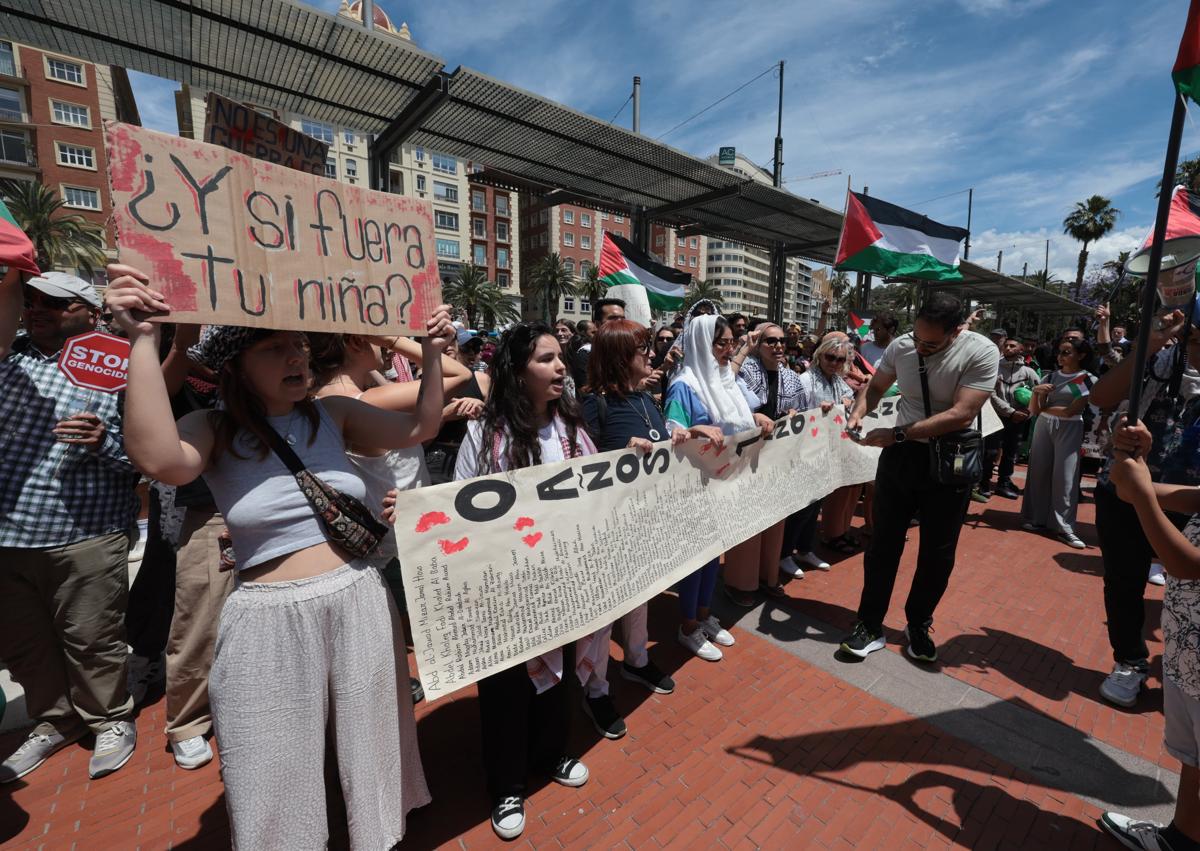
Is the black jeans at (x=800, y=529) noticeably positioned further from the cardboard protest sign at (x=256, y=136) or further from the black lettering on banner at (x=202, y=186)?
the black lettering on banner at (x=202, y=186)

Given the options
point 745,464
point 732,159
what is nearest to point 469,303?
point 732,159

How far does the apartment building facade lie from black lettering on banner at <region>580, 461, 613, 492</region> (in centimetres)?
4515

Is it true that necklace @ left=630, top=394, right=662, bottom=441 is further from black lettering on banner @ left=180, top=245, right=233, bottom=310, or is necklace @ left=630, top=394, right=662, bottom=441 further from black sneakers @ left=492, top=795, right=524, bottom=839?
black lettering on banner @ left=180, top=245, right=233, bottom=310

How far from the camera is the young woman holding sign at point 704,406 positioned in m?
3.33

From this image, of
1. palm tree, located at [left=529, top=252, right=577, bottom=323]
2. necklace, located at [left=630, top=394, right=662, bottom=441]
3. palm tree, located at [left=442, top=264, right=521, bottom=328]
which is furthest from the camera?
palm tree, located at [left=529, top=252, right=577, bottom=323]

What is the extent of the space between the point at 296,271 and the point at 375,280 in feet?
0.76

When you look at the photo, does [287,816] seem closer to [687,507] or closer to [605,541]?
[605,541]

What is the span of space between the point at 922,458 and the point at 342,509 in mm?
3071

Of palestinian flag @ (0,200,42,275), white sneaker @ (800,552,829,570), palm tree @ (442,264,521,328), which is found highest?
palm tree @ (442,264,521,328)

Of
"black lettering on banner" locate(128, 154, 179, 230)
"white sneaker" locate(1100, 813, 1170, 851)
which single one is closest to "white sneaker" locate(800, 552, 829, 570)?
"white sneaker" locate(1100, 813, 1170, 851)

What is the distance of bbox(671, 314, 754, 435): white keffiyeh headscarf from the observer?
3326mm

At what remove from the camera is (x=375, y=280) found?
1760 mm

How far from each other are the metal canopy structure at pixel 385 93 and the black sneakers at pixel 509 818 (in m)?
6.13

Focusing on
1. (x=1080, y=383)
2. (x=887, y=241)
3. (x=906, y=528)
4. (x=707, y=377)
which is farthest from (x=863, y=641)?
(x=887, y=241)
